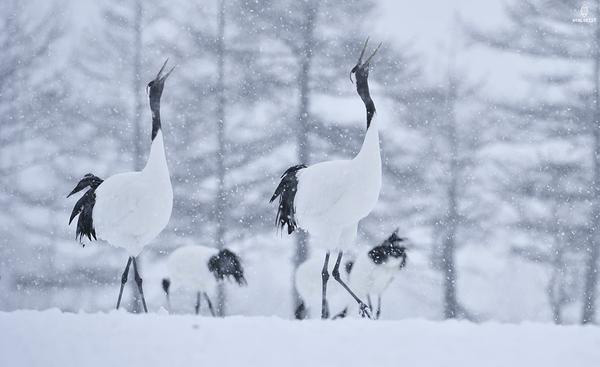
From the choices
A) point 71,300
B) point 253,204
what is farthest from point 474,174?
point 71,300

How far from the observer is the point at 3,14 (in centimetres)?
1412

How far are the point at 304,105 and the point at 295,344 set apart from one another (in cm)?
946

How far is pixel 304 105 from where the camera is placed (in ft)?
42.2

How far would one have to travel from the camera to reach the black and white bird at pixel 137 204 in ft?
19.7

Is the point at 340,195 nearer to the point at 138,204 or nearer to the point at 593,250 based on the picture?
the point at 138,204

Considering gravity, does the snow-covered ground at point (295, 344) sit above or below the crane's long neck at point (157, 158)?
below

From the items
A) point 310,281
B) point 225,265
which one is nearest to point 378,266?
point 310,281

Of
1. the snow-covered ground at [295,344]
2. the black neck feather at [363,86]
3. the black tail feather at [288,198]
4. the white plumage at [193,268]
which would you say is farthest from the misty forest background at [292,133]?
the snow-covered ground at [295,344]

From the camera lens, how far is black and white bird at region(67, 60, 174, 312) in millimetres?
5996

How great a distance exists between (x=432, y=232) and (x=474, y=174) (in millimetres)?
1204

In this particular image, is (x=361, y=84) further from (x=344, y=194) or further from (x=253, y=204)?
(x=253, y=204)

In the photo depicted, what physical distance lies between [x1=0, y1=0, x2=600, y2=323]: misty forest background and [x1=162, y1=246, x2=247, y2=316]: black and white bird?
2.83 m

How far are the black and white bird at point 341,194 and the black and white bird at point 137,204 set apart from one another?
1.08 metres

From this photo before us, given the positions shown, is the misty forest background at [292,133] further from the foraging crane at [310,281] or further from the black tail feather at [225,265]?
the black tail feather at [225,265]
